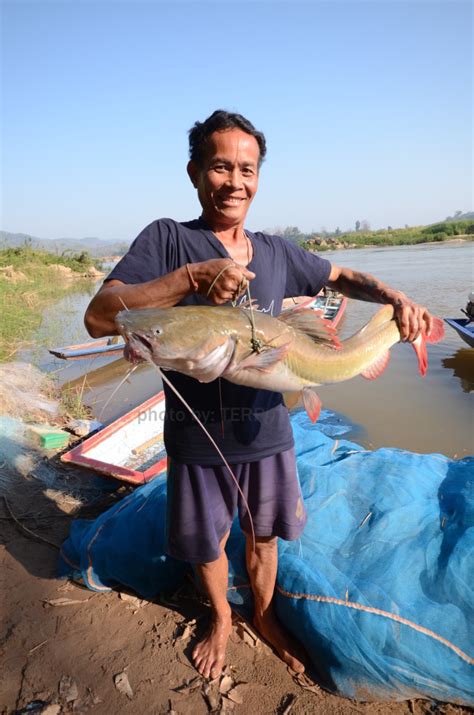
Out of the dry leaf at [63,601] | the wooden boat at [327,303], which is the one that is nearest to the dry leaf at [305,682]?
the dry leaf at [63,601]

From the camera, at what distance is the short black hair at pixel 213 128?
1.96 meters

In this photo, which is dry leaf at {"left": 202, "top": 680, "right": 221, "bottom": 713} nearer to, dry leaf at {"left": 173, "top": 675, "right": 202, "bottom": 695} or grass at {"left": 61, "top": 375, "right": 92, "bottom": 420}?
dry leaf at {"left": 173, "top": 675, "right": 202, "bottom": 695}

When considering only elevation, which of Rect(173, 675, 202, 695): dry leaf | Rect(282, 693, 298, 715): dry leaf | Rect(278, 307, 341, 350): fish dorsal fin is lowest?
Rect(282, 693, 298, 715): dry leaf

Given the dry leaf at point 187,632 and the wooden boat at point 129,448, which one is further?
the wooden boat at point 129,448

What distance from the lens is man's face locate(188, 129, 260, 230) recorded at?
76.5 inches

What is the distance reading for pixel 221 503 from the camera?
7.25 ft

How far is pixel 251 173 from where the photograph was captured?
2018mm

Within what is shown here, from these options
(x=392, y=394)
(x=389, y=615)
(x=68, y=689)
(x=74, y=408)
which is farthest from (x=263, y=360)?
(x=392, y=394)

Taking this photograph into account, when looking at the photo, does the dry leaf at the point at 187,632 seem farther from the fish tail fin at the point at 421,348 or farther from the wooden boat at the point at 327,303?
the wooden boat at the point at 327,303

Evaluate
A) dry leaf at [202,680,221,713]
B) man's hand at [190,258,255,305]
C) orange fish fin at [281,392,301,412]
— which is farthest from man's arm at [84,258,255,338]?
orange fish fin at [281,392,301,412]

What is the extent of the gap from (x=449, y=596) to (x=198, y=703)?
1435 millimetres

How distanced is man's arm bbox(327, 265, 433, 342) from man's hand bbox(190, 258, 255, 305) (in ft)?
3.38

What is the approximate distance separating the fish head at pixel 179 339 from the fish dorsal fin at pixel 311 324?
0.44m

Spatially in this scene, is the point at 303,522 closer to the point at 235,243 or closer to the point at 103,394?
the point at 235,243
